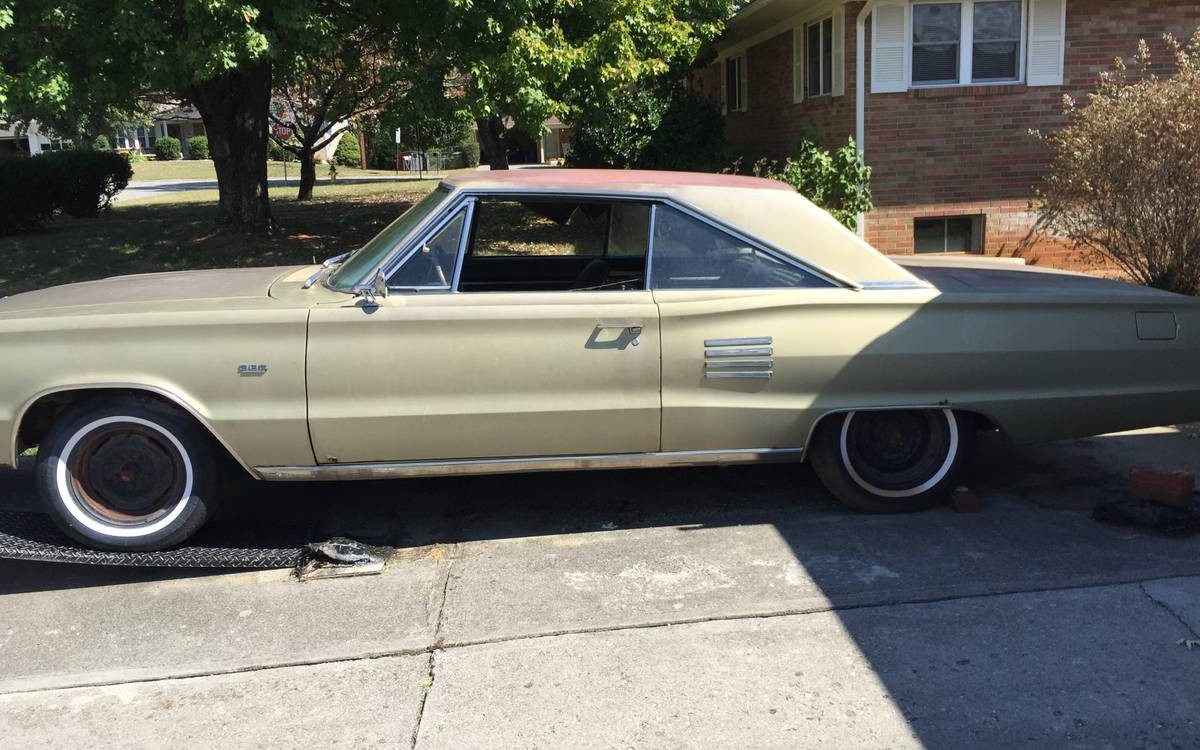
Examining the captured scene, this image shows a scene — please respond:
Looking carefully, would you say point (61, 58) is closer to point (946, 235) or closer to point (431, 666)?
point (431, 666)

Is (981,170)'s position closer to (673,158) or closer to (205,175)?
(673,158)

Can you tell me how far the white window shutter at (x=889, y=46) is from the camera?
1180 cm

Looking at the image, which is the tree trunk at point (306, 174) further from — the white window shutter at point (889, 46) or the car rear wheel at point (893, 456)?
the car rear wheel at point (893, 456)

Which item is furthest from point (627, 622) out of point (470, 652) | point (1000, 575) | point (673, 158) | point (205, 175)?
point (205, 175)

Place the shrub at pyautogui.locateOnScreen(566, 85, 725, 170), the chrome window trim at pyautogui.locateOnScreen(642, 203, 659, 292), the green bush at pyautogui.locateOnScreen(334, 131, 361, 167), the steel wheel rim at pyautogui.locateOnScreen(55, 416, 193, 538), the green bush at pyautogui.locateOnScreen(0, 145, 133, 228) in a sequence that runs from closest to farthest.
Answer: the steel wheel rim at pyautogui.locateOnScreen(55, 416, 193, 538) < the chrome window trim at pyautogui.locateOnScreen(642, 203, 659, 292) < the shrub at pyautogui.locateOnScreen(566, 85, 725, 170) < the green bush at pyautogui.locateOnScreen(0, 145, 133, 228) < the green bush at pyautogui.locateOnScreen(334, 131, 361, 167)

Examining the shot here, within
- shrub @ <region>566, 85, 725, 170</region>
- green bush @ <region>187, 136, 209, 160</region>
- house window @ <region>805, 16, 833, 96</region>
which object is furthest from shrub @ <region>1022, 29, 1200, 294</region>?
green bush @ <region>187, 136, 209, 160</region>

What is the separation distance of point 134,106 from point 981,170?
10141 millimetres

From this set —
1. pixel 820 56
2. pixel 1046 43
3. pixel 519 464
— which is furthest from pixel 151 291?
pixel 1046 43

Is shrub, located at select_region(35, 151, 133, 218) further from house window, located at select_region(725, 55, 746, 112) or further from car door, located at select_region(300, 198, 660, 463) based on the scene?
car door, located at select_region(300, 198, 660, 463)

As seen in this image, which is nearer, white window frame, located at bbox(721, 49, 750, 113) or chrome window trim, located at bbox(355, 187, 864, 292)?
chrome window trim, located at bbox(355, 187, 864, 292)

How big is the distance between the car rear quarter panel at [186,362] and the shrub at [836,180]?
8.05 meters

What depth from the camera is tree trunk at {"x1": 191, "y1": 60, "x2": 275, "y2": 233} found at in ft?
42.8

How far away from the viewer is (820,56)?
13344 mm

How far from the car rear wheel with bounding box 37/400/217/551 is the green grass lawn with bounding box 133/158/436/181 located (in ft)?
115
